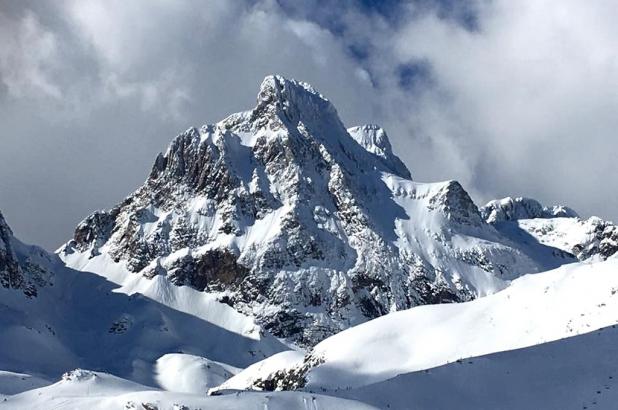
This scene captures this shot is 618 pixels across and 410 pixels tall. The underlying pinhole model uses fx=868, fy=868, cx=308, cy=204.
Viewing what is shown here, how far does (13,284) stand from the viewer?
16862 cm

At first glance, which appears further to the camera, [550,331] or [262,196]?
[262,196]

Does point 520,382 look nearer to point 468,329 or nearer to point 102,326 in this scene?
point 468,329

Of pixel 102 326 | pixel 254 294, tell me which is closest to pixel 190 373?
pixel 102 326

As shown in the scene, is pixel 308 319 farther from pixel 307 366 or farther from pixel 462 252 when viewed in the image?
pixel 307 366

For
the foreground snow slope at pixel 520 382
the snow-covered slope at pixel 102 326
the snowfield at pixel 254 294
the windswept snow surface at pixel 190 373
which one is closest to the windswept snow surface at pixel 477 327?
the snowfield at pixel 254 294

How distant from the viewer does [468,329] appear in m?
58.1

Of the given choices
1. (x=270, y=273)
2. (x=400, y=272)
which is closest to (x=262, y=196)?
(x=270, y=273)

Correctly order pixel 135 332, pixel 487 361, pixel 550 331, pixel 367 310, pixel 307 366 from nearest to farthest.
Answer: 1. pixel 487 361
2. pixel 550 331
3. pixel 307 366
4. pixel 135 332
5. pixel 367 310

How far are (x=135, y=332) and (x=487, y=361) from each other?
126411mm

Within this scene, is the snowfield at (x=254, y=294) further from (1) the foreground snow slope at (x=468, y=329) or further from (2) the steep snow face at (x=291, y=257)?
(2) the steep snow face at (x=291, y=257)

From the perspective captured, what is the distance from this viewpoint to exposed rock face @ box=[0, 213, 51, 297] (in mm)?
167875

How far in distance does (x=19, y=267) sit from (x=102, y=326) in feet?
74.3

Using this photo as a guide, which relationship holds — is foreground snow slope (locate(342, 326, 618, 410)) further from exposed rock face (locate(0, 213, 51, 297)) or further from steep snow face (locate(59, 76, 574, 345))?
exposed rock face (locate(0, 213, 51, 297))

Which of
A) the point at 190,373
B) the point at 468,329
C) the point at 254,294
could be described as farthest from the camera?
the point at 254,294
